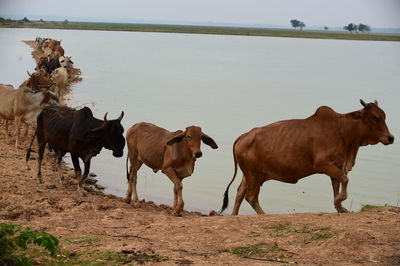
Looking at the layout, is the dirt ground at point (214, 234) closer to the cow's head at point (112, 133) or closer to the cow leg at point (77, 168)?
the cow leg at point (77, 168)

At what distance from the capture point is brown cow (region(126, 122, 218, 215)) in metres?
10.6

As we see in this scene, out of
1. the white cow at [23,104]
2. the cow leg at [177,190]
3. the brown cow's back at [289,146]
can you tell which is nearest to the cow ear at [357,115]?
the brown cow's back at [289,146]

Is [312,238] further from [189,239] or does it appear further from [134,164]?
[134,164]

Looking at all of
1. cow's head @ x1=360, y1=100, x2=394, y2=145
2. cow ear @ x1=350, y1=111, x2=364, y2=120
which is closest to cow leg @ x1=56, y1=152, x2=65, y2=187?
cow ear @ x1=350, y1=111, x2=364, y2=120

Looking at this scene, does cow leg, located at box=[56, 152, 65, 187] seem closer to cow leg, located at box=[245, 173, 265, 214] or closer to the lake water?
the lake water

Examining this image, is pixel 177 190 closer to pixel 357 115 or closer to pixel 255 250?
pixel 357 115

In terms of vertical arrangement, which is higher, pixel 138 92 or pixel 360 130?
pixel 360 130

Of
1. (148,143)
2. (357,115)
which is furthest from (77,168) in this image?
(357,115)

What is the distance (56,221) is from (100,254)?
2.01 metres

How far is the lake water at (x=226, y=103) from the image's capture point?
552 inches

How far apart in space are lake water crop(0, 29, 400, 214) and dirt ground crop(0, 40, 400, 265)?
3.44 meters

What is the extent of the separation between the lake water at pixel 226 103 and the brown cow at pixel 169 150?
1.83m

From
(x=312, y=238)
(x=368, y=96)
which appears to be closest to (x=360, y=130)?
(x=312, y=238)

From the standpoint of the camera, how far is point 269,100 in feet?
93.2
